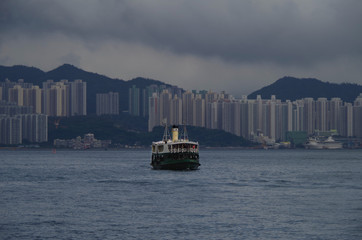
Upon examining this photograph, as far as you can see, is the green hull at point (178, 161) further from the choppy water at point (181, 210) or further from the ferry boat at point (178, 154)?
the choppy water at point (181, 210)

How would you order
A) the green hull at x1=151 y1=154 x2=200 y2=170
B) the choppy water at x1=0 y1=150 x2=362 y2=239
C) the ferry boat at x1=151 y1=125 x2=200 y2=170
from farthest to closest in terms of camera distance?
the green hull at x1=151 y1=154 x2=200 y2=170 → the ferry boat at x1=151 y1=125 x2=200 y2=170 → the choppy water at x1=0 y1=150 x2=362 y2=239

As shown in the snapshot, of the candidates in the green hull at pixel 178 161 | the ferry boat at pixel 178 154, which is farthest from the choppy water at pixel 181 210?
the green hull at pixel 178 161

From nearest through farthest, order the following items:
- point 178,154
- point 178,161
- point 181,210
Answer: point 181,210 → point 178,154 → point 178,161

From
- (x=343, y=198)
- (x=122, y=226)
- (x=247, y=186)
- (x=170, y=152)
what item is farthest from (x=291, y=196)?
(x=170, y=152)

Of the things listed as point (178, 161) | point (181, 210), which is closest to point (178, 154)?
point (178, 161)

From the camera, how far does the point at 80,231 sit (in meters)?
31.6

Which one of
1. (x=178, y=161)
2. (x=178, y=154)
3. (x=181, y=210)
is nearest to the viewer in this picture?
(x=181, y=210)

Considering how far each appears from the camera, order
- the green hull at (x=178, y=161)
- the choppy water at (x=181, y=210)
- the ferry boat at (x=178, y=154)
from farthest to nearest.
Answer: the green hull at (x=178, y=161) → the ferry boat at (x=178, y=154) → the choppy water at (x=181, y=210)

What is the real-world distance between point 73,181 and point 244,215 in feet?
97.8

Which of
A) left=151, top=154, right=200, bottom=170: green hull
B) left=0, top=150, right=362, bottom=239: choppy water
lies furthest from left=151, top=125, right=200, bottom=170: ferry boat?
left=0, top=150, right=362, bottom=239: choppy water

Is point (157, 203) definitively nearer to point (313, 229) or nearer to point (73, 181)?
point (313, 229)

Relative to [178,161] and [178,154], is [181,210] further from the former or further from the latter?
[178,161]

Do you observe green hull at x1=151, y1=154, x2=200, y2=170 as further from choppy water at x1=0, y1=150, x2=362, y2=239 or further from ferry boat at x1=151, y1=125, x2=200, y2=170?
choppy water at x1=0, y1=150, x2=362, y2=239

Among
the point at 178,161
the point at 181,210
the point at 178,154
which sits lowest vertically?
the point at 181,210
